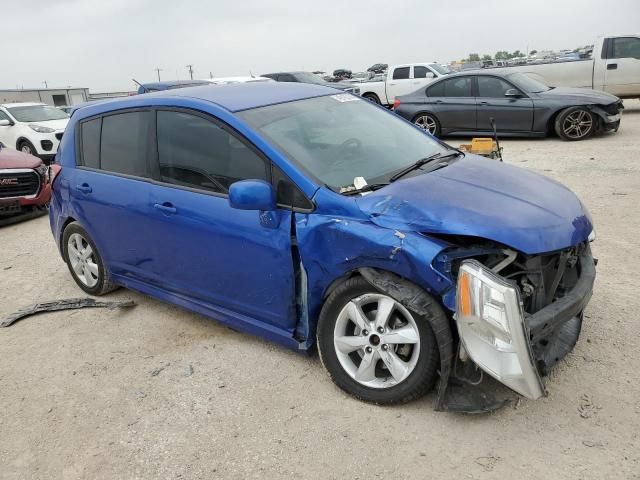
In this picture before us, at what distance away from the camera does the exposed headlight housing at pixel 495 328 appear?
2332 millimetres

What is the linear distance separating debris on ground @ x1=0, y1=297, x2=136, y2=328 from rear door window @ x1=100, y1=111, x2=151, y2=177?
110 centimetres

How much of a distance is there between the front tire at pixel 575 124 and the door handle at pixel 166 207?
356 inches

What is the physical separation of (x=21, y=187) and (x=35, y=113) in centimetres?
679

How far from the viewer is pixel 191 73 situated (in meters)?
41.9

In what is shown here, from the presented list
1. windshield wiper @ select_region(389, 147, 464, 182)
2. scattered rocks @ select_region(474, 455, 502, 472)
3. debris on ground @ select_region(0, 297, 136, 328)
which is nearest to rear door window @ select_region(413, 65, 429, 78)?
windshield wiper @ select_region(389, 147, 464, 182)

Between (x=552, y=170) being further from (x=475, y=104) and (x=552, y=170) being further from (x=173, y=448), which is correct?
(x=173, y=448)

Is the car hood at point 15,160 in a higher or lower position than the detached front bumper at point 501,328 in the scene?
higher

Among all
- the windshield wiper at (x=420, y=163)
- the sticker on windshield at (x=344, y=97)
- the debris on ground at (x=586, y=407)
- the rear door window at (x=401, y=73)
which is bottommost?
the debris on ground at (x=586, y=407)

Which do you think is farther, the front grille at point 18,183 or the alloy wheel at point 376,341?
the front grille at point 18,183

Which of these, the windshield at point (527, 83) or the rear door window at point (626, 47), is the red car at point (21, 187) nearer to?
the windshield at point (527, 83)

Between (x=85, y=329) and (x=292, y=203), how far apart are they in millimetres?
2181

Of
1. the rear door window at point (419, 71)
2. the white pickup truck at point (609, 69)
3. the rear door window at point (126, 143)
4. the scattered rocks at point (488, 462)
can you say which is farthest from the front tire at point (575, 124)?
the scattered rocks at point (488, 462)

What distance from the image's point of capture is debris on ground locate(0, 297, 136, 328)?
4398mm

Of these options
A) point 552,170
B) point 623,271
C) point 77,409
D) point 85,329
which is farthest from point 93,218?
point 552,170
